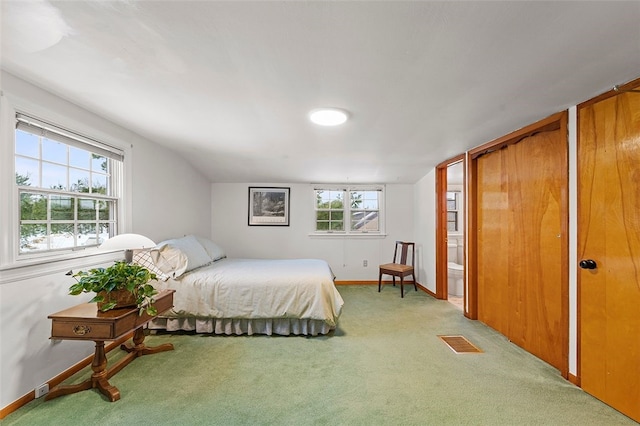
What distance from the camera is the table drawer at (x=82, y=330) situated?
6.15ft

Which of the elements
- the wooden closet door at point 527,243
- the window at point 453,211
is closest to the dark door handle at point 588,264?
the wooden closet door at point 527,243

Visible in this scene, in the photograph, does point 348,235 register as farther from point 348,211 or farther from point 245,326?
point 245,326

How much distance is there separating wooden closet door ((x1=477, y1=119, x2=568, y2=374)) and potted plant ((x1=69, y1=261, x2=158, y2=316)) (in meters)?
3.33

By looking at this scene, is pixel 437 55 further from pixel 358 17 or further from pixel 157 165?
pixel 157 165

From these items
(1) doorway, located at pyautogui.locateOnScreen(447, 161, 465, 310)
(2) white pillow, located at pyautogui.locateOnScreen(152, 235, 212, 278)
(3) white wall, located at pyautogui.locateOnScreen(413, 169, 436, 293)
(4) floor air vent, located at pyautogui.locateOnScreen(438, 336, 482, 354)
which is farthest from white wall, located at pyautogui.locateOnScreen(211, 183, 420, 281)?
(4) floor air vent, located at pyautogui.locateOnScreen(438, 336, 482, 354)

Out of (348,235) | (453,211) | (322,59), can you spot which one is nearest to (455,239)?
(453,211)

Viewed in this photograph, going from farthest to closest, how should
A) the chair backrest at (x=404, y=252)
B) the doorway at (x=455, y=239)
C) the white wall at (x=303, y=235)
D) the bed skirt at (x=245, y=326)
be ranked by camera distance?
the white wall at (x=303, y=235)
the chair backrest at (x=404, y=252)
the doorway at (x=455, y=239)
the bed skirt at (x=245, y=326)

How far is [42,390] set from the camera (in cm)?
197

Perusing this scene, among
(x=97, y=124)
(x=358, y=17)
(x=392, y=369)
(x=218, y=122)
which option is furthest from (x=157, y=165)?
(x=392, y=369)

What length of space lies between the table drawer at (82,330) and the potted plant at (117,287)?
0.12 meters

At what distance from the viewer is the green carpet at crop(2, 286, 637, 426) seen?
1766 mm

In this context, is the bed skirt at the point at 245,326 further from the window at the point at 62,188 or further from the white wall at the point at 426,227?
the white wall at the point at 426,227

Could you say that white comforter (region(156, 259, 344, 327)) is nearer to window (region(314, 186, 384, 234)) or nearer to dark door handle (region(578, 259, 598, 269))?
dark door handle (region(578, 259, 598, 269))

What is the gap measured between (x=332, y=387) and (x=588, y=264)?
2.08 meters
